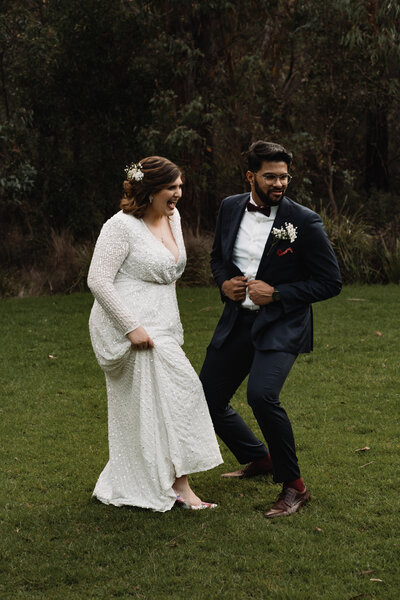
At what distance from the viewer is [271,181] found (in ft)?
15.8

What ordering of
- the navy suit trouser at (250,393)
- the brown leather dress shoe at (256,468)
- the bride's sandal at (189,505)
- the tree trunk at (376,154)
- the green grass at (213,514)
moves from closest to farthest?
the green grass at (213,514)
the navy suit trouser at (250,393)
the bride's sandal at (189,505)
the brown leather dress shoe at (256,468)
the tree trunk at (376,154)

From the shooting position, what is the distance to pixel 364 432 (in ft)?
21.2

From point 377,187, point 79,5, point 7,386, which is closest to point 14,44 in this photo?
point 79,5

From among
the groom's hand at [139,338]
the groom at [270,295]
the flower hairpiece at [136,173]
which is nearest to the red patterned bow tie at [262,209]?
the groom at [270,295]

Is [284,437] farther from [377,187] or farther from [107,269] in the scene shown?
[377,187]

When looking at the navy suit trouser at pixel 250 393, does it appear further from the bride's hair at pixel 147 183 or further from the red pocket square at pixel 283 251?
the bride's hair at pixel 147 183

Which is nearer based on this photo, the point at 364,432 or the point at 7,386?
the point at 364,432

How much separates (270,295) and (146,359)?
835 millimetres

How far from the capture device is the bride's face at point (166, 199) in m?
4.88

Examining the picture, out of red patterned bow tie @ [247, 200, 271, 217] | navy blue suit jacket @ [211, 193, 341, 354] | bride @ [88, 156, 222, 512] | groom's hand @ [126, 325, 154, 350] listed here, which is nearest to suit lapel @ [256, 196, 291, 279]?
navy blue suit jacket @ [211, 193, 341, 354]

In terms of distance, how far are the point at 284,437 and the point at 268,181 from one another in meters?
1.53

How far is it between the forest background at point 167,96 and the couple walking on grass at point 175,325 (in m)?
10.4

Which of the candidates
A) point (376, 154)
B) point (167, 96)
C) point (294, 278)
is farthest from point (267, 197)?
point (376, 154)

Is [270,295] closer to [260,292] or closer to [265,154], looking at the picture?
[260,292]
